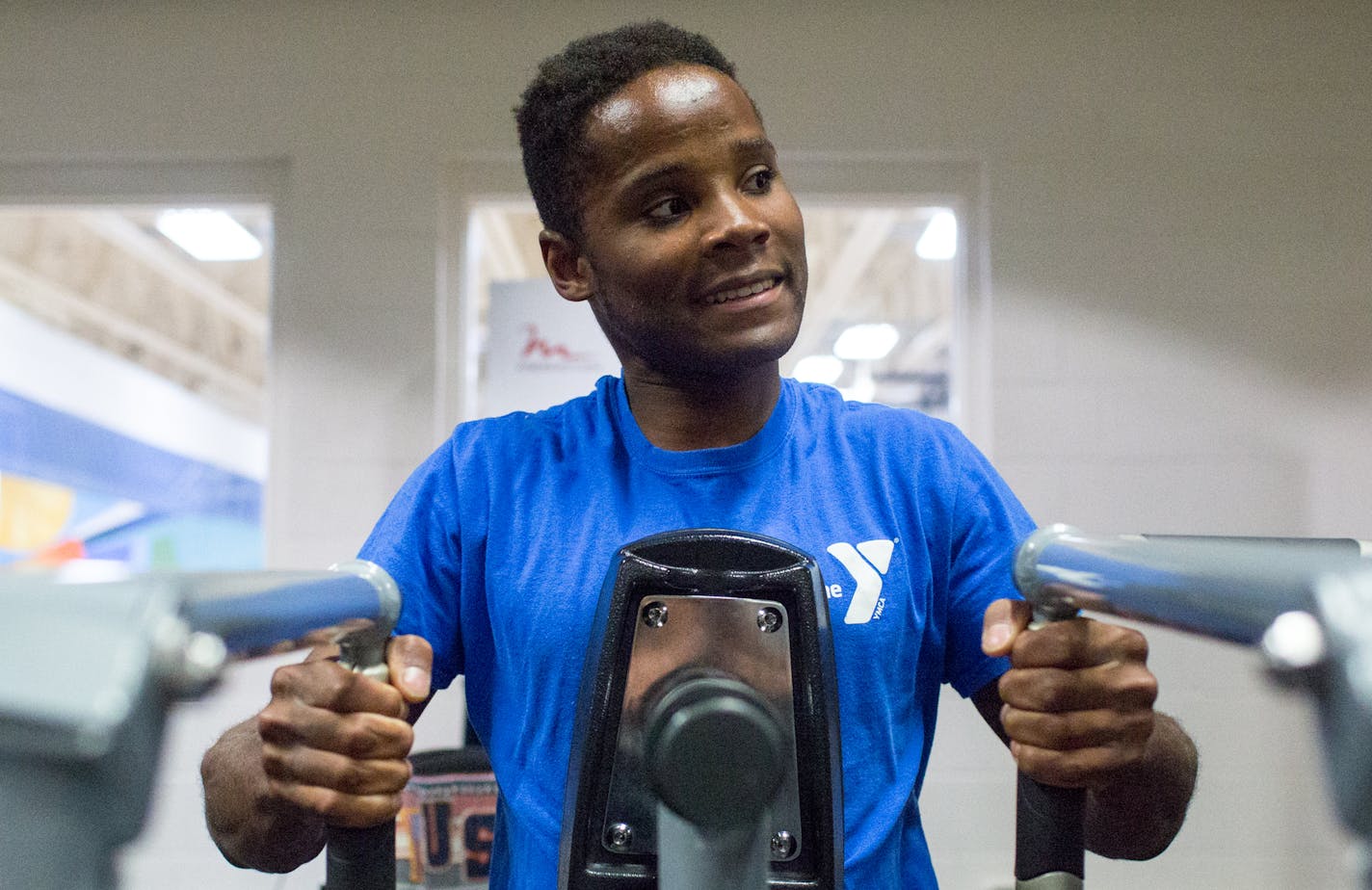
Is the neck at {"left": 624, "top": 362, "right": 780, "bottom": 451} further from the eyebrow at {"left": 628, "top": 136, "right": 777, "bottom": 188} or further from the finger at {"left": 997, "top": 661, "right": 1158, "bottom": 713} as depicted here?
the finger at {"left": 997, "top": 661, "right": 1158, "bottom": 713}

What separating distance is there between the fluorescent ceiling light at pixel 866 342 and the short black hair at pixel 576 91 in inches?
78.5

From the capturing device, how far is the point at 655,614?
62cm

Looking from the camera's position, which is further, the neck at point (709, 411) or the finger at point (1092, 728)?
the neck at point (709, 411)

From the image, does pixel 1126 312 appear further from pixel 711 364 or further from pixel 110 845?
pixel 110 845

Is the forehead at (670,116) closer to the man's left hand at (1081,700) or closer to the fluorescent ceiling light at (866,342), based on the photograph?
the man's left hand at (1081,700)

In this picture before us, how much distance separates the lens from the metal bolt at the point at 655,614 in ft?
2.04

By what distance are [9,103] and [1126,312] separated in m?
2.78

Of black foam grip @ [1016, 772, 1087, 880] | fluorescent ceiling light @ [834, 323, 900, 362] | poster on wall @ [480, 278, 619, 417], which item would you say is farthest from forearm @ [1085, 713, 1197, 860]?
fluorescent ceiling light @ [834, 323, 900, 362]

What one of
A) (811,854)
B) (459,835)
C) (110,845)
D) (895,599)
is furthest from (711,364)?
(459,835)

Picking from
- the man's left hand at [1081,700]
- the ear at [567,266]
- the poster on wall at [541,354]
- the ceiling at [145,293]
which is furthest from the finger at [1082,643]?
the ceiling at [145,293]

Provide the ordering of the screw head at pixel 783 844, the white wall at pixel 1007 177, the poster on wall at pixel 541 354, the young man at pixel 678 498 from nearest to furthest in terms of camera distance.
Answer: the screw head at pixel 783 844, the young man at pixel 678 498, the white wall at pixel 1007 177, the poster on wall at pixel 541 354

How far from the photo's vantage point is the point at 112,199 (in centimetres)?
295

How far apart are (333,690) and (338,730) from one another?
2cm

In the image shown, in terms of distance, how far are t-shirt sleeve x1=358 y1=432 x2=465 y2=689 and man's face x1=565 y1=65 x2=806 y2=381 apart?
218 millimetres
